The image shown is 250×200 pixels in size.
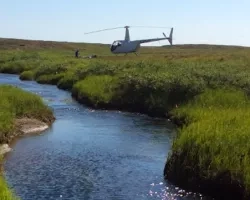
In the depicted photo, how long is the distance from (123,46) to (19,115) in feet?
143

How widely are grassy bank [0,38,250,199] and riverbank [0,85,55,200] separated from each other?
8200mm

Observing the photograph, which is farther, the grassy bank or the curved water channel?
the curved water channel

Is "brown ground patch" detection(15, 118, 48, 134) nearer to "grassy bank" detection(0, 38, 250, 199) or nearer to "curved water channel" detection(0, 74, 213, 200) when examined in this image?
"curved water channel" detection(0, 74, 213, 200)

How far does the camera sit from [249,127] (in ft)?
64.1

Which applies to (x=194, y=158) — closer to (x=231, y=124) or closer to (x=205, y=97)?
(x=231, y=124)

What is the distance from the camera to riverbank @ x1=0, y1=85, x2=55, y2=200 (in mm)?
25250

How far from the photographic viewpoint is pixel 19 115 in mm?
29281

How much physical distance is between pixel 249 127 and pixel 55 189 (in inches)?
307

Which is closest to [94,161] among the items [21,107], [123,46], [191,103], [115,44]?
[21,107]

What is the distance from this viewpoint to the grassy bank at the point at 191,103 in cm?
1702

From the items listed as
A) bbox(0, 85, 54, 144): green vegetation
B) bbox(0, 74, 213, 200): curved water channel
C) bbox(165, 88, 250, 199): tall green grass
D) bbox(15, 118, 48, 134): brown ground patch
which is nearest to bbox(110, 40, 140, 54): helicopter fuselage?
bbox(0, 74, 213, 200): curved water channel

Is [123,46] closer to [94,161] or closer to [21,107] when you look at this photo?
[21,107]

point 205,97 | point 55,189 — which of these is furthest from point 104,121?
point 55,189

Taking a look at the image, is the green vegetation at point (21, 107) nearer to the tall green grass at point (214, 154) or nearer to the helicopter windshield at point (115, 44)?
the tall green grass at point (214, 154)
